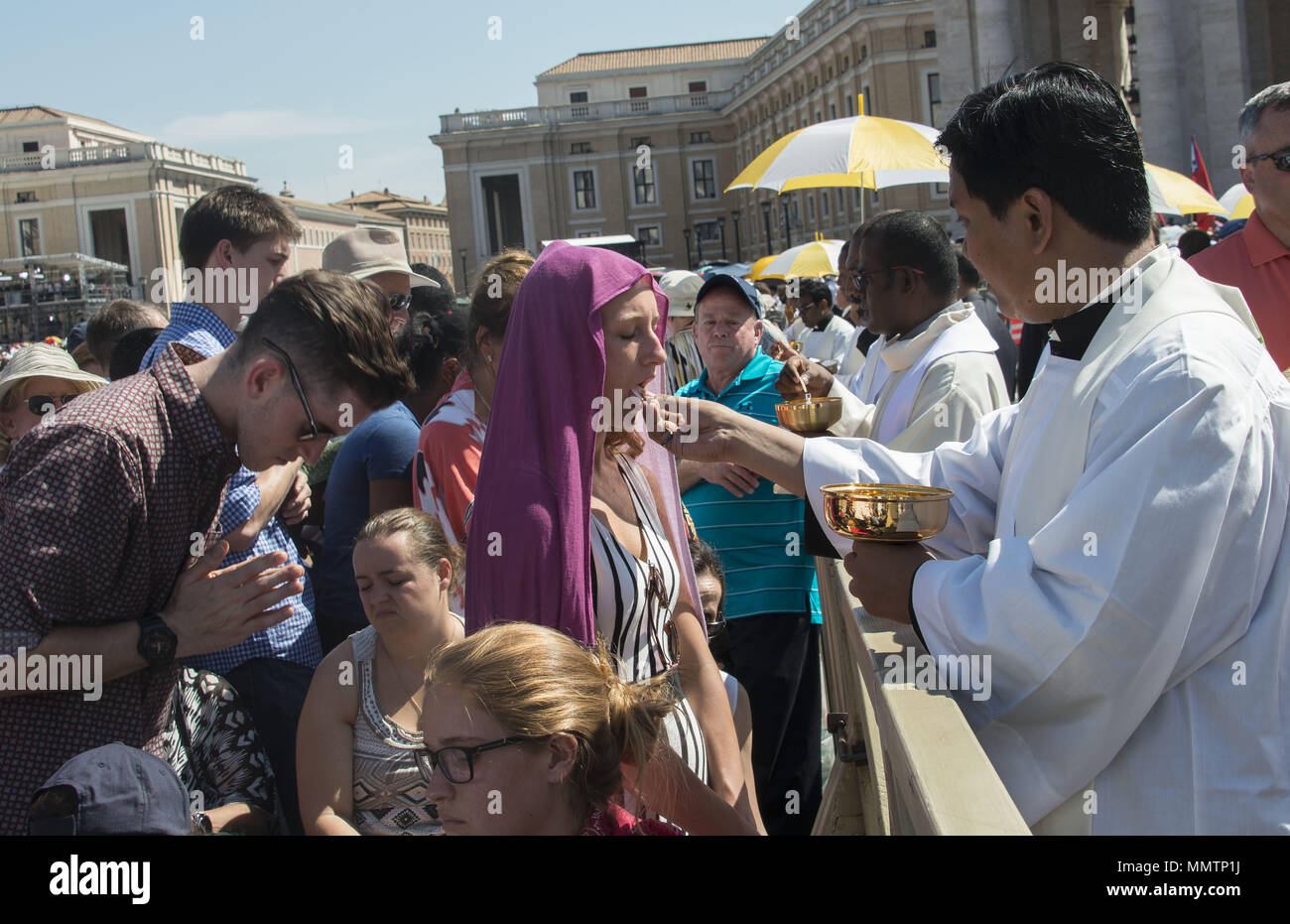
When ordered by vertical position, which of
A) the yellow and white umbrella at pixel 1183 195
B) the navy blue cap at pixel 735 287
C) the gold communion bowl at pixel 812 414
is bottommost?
the gold communion bowl at pixel 812 414

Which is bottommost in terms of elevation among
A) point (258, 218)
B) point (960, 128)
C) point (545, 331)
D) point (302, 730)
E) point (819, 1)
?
point (302, 730)

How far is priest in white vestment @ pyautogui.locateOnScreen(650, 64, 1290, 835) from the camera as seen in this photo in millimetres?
1729

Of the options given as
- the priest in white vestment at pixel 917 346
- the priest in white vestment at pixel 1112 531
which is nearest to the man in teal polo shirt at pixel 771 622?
the priest in white vestment at pixel 917 346

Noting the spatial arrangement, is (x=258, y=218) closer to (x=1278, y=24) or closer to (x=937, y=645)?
(x=937, y=645)

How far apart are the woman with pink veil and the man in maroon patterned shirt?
0.96ft

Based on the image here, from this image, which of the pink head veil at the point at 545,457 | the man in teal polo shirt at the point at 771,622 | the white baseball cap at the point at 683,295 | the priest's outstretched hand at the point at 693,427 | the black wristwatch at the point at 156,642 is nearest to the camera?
the black wristwatch at the point at 156,642

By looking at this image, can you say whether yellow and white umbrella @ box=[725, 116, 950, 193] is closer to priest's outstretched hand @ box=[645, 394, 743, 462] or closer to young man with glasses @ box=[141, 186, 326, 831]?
young man with glasses @ box=[141, 186, 326, 831]

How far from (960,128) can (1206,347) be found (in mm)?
616

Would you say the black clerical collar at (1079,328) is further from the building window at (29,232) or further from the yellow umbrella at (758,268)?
the building window at (29,232)

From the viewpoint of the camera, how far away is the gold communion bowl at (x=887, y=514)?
202 centimetres

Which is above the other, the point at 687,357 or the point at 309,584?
the point at 687,357

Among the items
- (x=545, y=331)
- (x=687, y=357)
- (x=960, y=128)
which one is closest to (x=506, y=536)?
(x=545, y=331)

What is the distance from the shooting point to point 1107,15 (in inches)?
1320

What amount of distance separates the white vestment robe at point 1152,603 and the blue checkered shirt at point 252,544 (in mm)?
1837
